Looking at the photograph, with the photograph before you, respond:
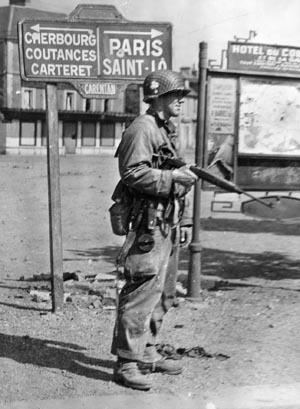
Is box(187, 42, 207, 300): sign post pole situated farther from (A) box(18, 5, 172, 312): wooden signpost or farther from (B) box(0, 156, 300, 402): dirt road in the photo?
(A) box(18, 5, 172, 312): wooden signpost

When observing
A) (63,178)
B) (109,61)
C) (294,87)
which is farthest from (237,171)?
(63,178)

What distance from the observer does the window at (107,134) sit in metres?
54.2

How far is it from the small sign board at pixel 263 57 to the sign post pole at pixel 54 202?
Answer: 162 centimetres

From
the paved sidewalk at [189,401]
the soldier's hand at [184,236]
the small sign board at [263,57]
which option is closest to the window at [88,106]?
the small sign board at [263,57]

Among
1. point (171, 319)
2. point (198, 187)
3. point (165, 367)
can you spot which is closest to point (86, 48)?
point (198, 187)

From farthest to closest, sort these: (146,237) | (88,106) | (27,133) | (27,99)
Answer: (88,106), (27,99), (27,133), (146,237)

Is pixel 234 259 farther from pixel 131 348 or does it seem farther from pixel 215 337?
pixel 131 348

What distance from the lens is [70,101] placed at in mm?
53750

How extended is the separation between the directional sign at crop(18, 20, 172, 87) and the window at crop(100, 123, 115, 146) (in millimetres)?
47115

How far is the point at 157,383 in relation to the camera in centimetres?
498

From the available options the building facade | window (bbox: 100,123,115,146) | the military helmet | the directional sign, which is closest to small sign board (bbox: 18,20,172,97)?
the directional sign

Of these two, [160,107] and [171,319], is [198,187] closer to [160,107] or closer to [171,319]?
[171,319]

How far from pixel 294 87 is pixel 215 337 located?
246 cm

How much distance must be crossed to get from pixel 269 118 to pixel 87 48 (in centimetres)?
174
